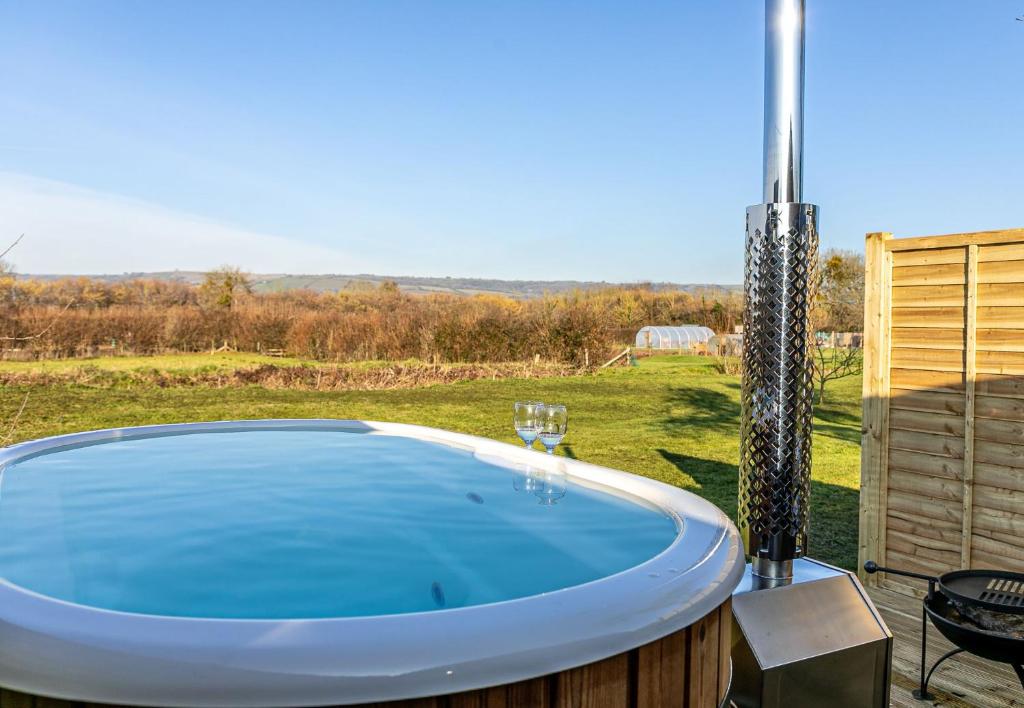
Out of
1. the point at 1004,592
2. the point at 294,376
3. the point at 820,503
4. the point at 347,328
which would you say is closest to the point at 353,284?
the point at 347,328

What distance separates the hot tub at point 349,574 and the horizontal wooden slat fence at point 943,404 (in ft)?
5.14

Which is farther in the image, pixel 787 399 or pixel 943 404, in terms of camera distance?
pixel 943 404

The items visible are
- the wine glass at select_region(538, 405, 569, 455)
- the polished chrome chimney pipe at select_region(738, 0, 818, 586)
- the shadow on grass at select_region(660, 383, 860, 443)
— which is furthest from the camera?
the shadow on grass at select_region(660, 383, 860, 443)

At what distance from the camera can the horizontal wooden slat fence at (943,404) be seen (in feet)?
9.06

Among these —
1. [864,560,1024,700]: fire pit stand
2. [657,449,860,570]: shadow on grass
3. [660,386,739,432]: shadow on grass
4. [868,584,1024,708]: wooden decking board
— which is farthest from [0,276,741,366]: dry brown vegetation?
[864,560,1024,700]: fire pit stand

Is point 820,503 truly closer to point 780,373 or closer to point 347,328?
point 780,373

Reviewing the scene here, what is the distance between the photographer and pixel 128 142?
9219 mm

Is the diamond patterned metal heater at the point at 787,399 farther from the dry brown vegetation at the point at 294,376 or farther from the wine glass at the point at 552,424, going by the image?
the dry brown vegetation at the point at 294,376

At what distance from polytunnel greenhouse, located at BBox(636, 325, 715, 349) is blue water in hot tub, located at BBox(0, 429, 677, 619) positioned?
1378cm

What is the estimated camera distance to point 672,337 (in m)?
16.6

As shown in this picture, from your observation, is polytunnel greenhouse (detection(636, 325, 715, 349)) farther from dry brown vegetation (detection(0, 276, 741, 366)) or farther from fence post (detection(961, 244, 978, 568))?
fence post (detection(961, 244, 978, 568))

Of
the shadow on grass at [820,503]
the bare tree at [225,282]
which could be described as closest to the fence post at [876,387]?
the shadow on grass at [820,503]

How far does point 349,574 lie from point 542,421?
103 centimetres

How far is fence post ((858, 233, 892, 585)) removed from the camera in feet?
10.3
